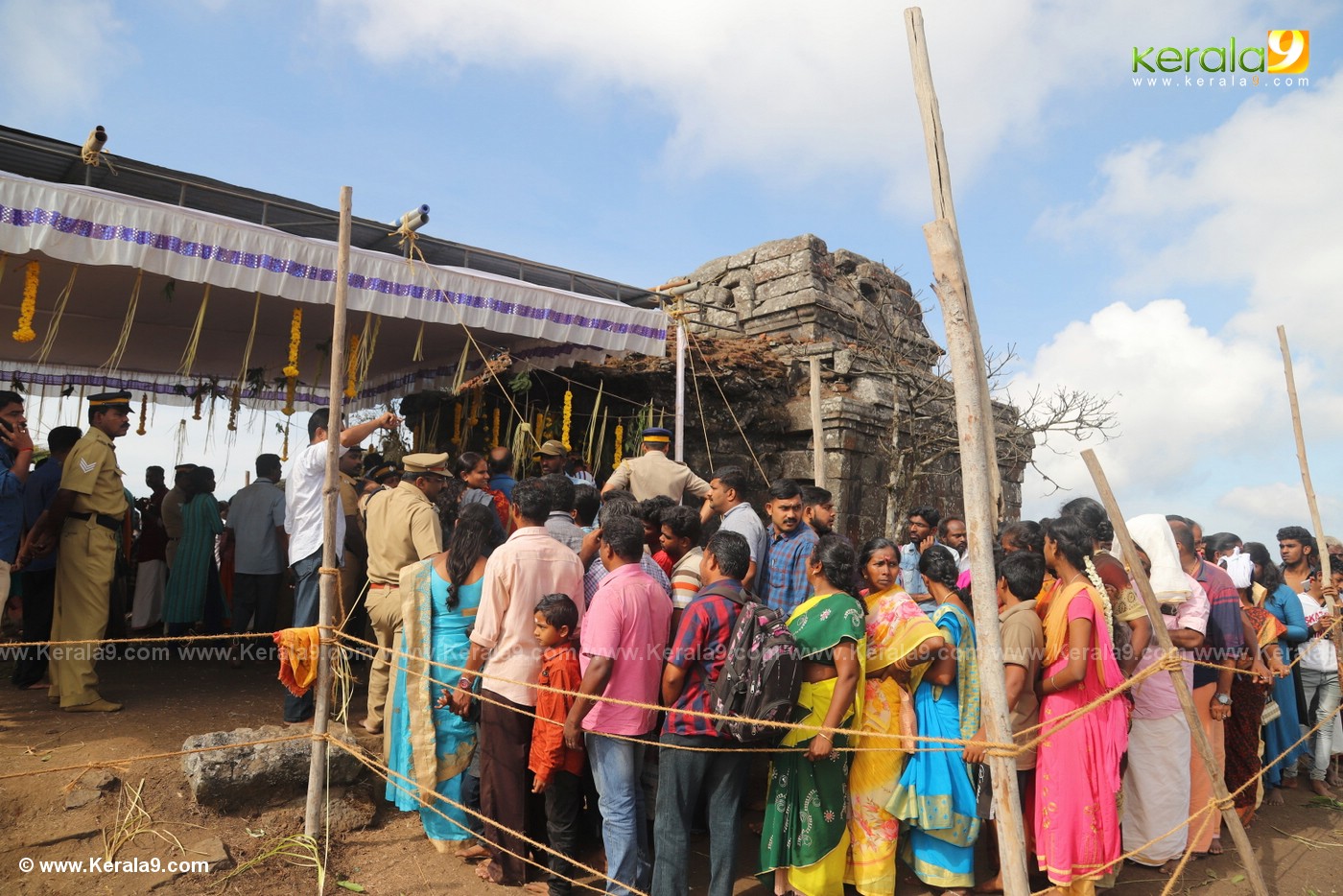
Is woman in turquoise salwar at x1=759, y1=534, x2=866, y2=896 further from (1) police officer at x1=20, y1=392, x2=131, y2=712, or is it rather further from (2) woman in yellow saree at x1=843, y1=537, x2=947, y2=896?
(1) police officer at x1=20, y1=392, x2=131, y2=712

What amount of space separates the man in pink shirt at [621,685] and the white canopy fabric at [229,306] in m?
3.34

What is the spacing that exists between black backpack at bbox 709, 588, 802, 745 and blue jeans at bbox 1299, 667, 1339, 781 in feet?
16.1

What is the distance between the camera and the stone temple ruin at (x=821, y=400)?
8.57 metres

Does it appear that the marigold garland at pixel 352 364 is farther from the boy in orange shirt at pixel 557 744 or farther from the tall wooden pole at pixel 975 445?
the tall wooden pole at pixel 975 445

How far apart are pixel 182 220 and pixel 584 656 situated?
3753mm

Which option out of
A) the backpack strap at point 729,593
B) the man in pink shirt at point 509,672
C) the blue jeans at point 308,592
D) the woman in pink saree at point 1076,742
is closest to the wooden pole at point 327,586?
the man in pink shirt at point 509,672

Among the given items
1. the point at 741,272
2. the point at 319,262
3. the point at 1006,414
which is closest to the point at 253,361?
the point at 319,262

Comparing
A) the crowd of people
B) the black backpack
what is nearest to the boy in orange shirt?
the crowd of people

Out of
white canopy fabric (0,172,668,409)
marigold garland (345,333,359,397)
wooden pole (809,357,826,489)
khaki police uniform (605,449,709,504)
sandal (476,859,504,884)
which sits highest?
white canopy fabric (0,172,668,409)

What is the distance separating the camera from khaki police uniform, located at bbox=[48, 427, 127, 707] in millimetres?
4684

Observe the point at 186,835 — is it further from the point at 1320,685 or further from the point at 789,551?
the point at 1320,685

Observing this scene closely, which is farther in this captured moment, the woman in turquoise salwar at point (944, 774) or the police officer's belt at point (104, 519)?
the police officer's belt at point (104, 519)

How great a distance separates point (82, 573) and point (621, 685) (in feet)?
11.3

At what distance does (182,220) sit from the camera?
16.3ft
